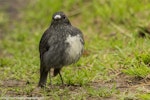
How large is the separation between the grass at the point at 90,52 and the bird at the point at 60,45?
0.32 metres

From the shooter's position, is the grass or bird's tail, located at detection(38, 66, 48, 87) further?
bird's tail, located at detection(38, 66, 48, 87)

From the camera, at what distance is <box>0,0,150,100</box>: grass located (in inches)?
271

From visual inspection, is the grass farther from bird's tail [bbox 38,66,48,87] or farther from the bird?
the bird

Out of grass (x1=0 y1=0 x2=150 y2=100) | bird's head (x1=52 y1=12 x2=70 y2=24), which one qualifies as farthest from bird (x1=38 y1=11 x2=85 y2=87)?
grass (x1=0 y1=0 x2=150 y2=100)

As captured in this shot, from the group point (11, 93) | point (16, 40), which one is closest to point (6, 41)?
point (16, 40)

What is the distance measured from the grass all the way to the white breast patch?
0.37 metres

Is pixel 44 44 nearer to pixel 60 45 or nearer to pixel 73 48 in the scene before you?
pixel 60 45

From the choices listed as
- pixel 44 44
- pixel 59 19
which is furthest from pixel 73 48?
pixel 59 19

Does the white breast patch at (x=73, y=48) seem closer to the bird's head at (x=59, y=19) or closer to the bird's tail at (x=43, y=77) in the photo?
the bird's head at (x=59, y=19)

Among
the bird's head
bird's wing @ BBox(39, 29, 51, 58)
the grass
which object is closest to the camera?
the grass

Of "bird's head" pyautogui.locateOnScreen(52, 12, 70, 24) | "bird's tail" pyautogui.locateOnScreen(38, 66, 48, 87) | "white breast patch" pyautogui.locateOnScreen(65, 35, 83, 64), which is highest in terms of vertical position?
"bird's head" pyautogui.locateOnScreen(52, 12, 70, 24)

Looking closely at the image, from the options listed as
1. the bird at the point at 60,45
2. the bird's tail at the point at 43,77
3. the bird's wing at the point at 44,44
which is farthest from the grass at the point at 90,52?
the bird's wing at the point at 44,44

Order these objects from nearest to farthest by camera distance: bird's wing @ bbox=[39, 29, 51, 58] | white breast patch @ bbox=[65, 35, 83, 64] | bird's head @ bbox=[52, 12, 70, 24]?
white breast patch @ bbox=[65, 35, 83, 64] → bird's wing @ bbox=[39, 29, 51, 58] → bird's head @ bbox=[52, 12, 70, 24]

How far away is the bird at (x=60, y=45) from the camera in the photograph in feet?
22.3
